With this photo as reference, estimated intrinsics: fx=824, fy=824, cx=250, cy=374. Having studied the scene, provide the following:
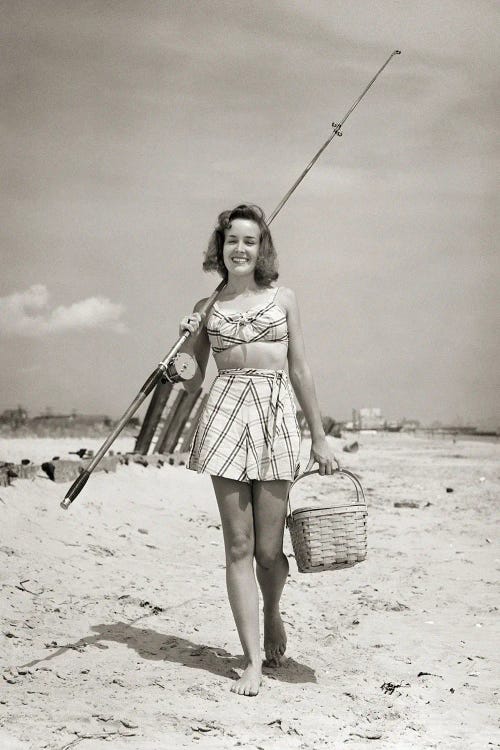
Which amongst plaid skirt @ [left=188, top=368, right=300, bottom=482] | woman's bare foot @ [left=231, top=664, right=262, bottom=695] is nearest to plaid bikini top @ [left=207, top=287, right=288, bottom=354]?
plaid skirt @ [left=188, top=368, right=300, bottom=482]

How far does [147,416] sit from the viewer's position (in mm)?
→ 9375

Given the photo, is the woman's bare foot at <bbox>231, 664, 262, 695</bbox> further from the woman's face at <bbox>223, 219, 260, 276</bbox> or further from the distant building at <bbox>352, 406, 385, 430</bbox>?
the distant building at <bbox>352, 406, 385, 430</bbox>

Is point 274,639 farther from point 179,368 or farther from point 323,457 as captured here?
point 179,368

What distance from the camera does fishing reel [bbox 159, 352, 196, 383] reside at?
3555 millimetres

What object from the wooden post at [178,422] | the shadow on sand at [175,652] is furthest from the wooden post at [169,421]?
the shadow on sand at [175,652]

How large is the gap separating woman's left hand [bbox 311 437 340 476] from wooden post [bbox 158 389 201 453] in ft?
21.5

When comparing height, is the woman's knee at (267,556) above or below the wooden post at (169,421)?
below

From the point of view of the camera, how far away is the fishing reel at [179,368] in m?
3.55

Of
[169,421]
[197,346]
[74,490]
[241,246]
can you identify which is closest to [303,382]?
[197,346]

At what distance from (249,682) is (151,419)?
6292mm

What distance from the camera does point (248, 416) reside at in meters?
3.41

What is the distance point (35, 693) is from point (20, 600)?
1.11 m

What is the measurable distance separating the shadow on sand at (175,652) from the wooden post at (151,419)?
530 cm

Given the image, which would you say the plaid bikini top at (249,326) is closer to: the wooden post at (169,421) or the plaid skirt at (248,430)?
the plaid skirt at (248,430)
